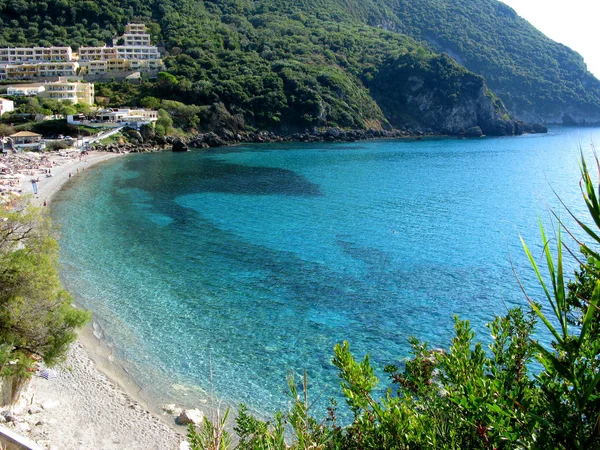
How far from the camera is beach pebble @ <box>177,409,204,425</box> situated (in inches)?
554

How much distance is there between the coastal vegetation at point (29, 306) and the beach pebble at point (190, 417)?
3.97 m

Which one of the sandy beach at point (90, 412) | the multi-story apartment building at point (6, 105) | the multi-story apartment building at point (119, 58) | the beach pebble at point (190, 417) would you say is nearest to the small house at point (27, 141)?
the multi-story apartment building at point (6, 105)

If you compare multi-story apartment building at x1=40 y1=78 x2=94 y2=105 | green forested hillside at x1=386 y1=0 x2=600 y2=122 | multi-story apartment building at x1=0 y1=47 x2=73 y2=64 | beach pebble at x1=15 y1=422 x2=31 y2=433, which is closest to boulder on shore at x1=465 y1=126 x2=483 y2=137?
green forested hillside at x1=386 y1=0 x2=600 y2=122

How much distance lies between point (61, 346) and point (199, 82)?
289ft

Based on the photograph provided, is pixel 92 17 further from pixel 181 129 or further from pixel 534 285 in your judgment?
pixel 534 285

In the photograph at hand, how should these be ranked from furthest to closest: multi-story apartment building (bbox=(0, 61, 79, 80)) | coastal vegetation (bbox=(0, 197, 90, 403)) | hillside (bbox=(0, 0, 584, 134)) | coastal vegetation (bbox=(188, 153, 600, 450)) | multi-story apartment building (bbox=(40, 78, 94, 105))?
1. hillside (bbox=(0, 0, 584, 134))
2. multi-story apartment building (bbox=(0, 61, 79, 80))
3. multi-story apartment building (bbox=(40, 78, 94, 105))
4. coastal vegetation (bbox=(0, 197, 90, 403))
5. coastal vegetation (bbox=(188, 153, 600, 450))

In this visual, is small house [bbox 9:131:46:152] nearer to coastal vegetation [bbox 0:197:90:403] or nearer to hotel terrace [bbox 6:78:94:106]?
hotel terrace [bbox 6:78:94:106]

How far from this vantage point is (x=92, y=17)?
407 ft

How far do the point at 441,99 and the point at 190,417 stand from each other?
12577cm

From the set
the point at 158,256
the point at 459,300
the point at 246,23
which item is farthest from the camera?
the point at 246,23

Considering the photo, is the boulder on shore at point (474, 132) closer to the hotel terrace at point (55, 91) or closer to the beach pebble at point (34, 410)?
the hotel terrace at point (55, 91)

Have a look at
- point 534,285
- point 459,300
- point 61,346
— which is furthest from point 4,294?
point 534,285

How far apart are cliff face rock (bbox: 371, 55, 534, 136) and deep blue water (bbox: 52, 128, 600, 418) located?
2870 inches

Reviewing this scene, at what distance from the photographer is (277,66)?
359ft
